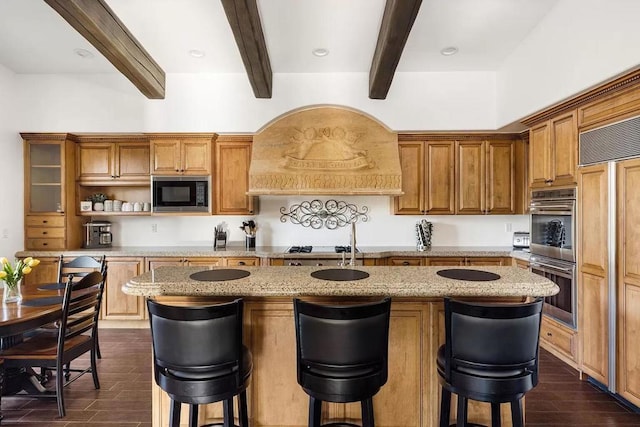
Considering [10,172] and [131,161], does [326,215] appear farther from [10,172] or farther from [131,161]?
[10,172]

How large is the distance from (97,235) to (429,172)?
445cm

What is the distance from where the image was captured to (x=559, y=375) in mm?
2967

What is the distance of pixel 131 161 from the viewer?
4.43 m

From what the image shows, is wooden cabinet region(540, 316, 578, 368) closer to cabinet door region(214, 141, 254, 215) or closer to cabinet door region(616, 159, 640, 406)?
cabinet door region(616, 159, 640, 406)

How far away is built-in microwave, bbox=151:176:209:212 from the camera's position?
4242 millimetres

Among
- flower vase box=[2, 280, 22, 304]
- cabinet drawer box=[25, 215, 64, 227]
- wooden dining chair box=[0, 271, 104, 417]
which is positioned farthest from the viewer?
cabinet drawer box=[25, 215, 64, 227]

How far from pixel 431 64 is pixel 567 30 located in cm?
139

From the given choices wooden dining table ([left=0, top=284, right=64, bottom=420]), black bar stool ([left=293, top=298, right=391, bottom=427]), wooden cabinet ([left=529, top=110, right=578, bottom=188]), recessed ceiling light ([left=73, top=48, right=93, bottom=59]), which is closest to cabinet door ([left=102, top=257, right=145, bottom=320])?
wooden dining table ([left=0, top=284, right=64, bottom=420])

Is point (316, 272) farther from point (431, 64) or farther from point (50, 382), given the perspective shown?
point (431, 64)

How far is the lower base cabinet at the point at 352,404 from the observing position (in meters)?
1.97

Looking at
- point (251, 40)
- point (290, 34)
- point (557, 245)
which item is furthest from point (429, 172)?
point (251, 40)

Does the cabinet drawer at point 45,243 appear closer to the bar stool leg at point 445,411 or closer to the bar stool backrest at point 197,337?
the bar stool backrest at point 197,337

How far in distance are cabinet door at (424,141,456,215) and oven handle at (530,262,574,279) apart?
3.93 ft

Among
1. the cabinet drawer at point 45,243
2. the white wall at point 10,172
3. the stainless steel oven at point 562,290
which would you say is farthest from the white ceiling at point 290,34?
the stainless steel oven at point 562,290
